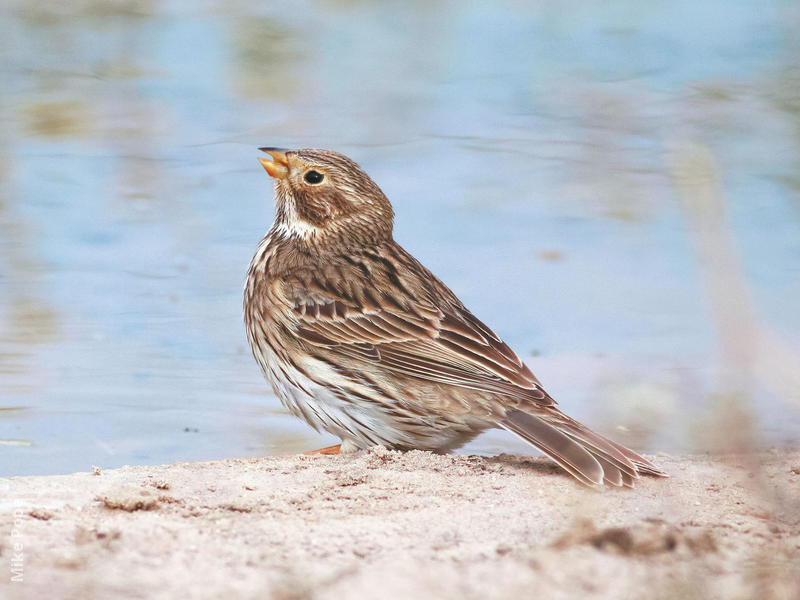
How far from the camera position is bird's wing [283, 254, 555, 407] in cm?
586

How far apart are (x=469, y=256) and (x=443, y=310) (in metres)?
3.15

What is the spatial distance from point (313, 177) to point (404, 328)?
1.18 meters

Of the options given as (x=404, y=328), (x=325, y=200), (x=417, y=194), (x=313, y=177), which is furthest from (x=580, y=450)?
(x=417, y=194)

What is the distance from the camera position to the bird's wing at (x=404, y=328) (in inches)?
231

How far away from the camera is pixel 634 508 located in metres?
4.78

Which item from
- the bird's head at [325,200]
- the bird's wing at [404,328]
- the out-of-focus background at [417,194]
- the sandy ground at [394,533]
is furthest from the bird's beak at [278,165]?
the sandy ground at [394,533]

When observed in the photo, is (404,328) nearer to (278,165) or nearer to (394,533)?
(278,165)

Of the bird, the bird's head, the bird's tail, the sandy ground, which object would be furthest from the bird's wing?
the sandy ground

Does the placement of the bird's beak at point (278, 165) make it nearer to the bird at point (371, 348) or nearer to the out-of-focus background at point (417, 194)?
the bird at point (371, 348)

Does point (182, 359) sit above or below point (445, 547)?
below

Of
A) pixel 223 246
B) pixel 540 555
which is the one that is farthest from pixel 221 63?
pixel 540 555

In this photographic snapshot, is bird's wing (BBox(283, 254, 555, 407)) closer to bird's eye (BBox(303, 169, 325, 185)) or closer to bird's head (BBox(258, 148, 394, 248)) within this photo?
bird's head (BBox(258, 148, 394, 248))

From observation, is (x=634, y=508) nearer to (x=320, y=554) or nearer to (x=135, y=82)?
(x=320, y=554)

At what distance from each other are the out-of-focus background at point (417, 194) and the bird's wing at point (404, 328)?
563 millimetres
